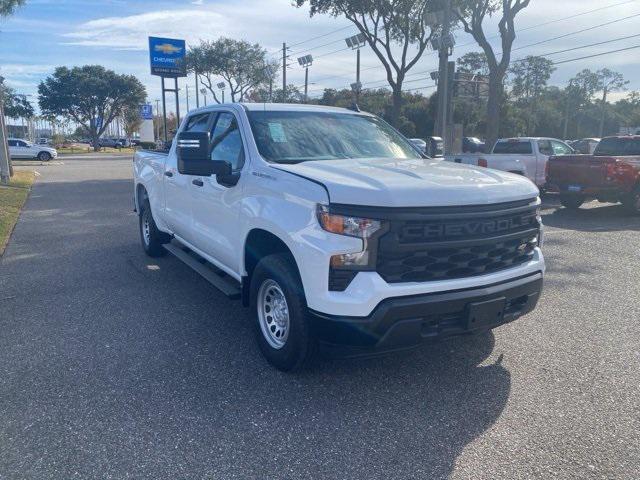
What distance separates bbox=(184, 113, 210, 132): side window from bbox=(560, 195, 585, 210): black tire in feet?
31.1

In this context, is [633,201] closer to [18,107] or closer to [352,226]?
[352,226]

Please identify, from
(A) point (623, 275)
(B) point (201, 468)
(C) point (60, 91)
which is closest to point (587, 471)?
(B) point (201, 468)

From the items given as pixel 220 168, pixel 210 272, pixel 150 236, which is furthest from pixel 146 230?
pixel 220 168

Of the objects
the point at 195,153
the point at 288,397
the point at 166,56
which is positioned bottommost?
the point at 288,397

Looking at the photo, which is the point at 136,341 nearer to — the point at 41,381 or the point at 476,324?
the point at 41,381

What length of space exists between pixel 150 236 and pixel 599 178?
9.38 m

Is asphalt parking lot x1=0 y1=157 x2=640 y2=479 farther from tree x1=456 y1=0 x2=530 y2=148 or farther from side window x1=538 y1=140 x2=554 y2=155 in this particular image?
tree x1=456 y1=0 x2=530 y2=148

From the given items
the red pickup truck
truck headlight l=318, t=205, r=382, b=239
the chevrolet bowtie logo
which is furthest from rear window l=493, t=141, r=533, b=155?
the chevrolet bowtie logo

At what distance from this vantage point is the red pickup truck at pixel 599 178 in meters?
11.2

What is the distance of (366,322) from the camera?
3.14m

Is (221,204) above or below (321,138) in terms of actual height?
below

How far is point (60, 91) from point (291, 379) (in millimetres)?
71744

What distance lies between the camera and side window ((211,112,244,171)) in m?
4.57

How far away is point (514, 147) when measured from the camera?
15.1m
